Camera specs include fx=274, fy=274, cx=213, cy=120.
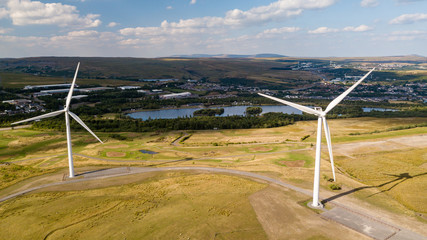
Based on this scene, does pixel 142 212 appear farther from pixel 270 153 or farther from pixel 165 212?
pixel 270 153

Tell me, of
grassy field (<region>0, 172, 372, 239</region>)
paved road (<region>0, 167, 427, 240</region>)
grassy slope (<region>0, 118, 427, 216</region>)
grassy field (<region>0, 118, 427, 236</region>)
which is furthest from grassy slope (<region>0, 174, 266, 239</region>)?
grassy slope (<region>0, 118, 427, 216</region>)

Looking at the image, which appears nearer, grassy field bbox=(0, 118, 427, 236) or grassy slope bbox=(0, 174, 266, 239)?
grassy slope bbox=(0, 174, 266, 239)

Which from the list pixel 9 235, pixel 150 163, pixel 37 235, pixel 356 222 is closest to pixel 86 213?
pixel 37 235

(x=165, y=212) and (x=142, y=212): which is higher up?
(x=165, y=212)

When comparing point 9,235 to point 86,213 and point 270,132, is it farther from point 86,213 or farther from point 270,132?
point 270,132

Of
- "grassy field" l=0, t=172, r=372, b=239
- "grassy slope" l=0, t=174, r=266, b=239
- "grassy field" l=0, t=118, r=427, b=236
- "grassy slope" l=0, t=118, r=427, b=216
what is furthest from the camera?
"grassy slope" l=0, t=118, r=427, b=216

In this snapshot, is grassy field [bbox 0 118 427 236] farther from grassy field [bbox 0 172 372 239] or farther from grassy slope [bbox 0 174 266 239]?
grassy field [bbox 0 172 372 239]

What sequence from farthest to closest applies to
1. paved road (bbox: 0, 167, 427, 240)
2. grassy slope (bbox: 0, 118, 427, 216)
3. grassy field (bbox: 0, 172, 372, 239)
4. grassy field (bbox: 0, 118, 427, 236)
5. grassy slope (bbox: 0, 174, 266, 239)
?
grassy slope (bbox: 0, 118, 427, 216) < grassy field (bbox: 0, 118, 427, 236) < grassy slope (bbox: 0, 174, 266, 239) < grassy field (bbox: 0, 172, 372, 239) < paved road (bbox: 0, 167, 427, 240)

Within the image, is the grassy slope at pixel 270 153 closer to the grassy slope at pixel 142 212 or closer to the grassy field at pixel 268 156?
the grassy field at pixel 268 156

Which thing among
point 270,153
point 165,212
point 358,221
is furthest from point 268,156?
point 165,212
